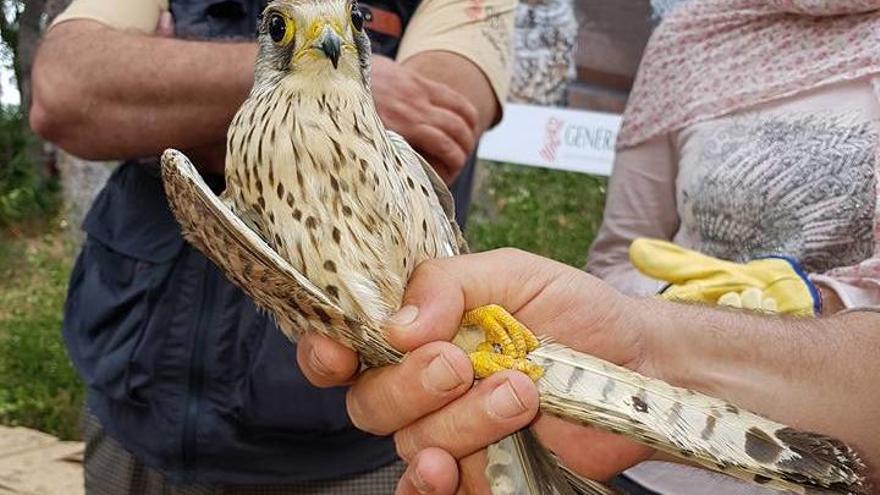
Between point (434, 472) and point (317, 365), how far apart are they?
8.5 inches

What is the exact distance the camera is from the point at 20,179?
36.5 feet

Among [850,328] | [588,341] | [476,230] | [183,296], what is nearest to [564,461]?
[588,341]

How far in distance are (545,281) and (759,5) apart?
102cm

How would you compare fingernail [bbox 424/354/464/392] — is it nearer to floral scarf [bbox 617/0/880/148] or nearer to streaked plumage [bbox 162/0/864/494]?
streaked plumage [bbox 162/0/864/494]

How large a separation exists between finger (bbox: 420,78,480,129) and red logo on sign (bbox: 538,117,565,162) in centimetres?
371

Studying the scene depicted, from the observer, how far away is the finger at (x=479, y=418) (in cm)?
135

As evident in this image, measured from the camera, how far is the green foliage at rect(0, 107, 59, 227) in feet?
34.0

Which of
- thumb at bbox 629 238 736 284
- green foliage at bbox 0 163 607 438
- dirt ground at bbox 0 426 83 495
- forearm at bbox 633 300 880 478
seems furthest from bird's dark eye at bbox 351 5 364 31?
green foliage at bbox 0 163 607 438

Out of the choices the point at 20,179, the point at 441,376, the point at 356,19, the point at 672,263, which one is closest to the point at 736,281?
the point at 672,263

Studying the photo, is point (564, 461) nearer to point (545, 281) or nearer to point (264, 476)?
point (545, 281)

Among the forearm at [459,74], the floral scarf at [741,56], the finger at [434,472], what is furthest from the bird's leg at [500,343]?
the floral scarf at [741,56]

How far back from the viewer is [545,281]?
1.48m

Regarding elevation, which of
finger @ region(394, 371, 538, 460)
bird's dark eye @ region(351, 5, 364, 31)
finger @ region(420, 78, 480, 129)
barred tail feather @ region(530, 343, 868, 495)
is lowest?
finger @ region(394, 371, 538, 460)

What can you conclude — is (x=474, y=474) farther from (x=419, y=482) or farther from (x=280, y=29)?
(x=280, y=29)
